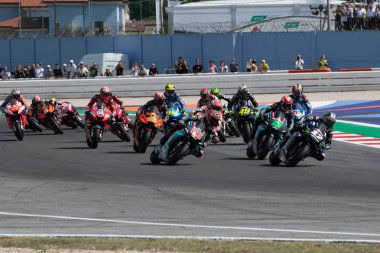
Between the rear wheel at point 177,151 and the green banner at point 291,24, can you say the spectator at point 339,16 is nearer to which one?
the green banner at point 291,24

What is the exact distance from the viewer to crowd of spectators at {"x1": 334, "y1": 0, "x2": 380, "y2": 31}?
45406 mm

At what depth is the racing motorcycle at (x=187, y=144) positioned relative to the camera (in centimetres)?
1977

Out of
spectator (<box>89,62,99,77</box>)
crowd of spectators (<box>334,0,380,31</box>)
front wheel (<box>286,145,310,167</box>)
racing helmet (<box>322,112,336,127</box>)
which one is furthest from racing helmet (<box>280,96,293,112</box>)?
crowd of spectators (<box>334,0,380,31</box>)

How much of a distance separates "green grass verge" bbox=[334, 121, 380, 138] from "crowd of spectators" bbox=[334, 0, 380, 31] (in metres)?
17.1

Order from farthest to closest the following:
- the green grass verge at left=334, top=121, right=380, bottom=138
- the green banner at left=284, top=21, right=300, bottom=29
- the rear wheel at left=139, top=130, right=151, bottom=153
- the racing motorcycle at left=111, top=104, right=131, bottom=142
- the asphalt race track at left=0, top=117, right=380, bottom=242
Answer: the green banner at left=284, top=21, right=300, bottom=29, the green grass verge at left=334, top=121, right=380, bottom=138, the racing motorcycle at left=111, top=104, right=131, bottom=142, the rear wheel at left=139, top=130, right=151, bottom=153, the asphalt race track at left=0, top=117, right=380, bottom=242

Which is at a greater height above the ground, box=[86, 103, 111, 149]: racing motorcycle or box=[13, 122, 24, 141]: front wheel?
box=[86, 103, 111, 149]: racing motorcycle

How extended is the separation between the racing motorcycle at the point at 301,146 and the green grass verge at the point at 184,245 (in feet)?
25.1

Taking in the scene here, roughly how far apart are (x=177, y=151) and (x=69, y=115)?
365 inches

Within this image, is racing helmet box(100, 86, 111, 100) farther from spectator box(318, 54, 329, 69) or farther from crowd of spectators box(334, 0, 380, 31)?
crowd of spectators box(334, 0, 380, 31)

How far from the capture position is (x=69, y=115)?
28.8m

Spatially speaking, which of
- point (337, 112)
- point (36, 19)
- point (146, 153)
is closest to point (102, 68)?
point (337, 112)

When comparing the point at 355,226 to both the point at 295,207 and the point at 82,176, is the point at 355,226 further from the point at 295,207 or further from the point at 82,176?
the point at 82,176

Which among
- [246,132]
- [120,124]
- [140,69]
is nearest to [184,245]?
[246,132]

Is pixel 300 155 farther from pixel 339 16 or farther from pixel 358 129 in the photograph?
pixel 339 16
